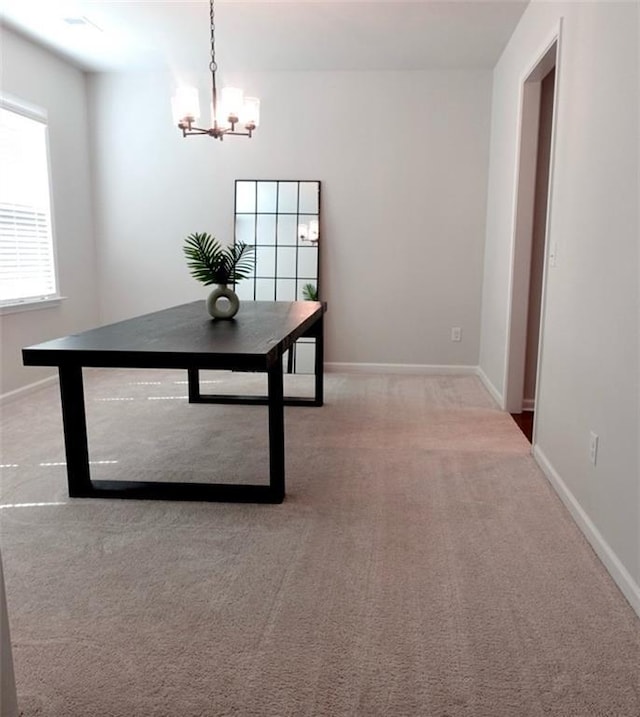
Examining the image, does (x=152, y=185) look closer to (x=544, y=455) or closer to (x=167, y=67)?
(x=167, y=67)

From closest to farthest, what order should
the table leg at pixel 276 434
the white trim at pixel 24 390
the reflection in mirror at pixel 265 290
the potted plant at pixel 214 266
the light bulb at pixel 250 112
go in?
the table leg at pixel 276 434
the potted plant at pixel 214 266
the light bulb at pixel 250 112
the white trim at pixel 24 390
the reflection in mirror at pixel 265 290

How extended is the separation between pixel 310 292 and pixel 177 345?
9.32 feet

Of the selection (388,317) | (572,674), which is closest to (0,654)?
(572,674)

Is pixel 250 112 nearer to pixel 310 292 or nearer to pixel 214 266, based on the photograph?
pixel 214 266

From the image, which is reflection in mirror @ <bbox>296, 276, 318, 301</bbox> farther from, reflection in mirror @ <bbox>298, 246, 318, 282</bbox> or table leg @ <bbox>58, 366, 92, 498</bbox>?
table leg @ <bbox>58, 366, 92, 498</bbox>

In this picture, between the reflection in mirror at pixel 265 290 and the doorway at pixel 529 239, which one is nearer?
the doorway at pixel 529 239

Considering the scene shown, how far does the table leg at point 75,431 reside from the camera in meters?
2.43

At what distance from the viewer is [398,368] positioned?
523cm

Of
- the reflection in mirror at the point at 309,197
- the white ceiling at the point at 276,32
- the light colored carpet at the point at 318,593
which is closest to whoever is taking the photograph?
the light colored carpet at the point at 318,593

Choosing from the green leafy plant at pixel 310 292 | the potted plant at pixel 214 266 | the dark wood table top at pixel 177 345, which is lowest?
the dark wood table top at pixel 177 345

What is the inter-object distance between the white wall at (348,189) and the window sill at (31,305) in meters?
0.76

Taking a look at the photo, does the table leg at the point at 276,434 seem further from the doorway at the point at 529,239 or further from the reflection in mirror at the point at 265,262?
the reflection in mirror at the point at 265,262

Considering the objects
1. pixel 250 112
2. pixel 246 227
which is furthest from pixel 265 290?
pixel 250 112

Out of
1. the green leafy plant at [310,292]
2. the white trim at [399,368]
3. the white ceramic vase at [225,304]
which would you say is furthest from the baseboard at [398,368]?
the white ceramic vase at [225,304]
